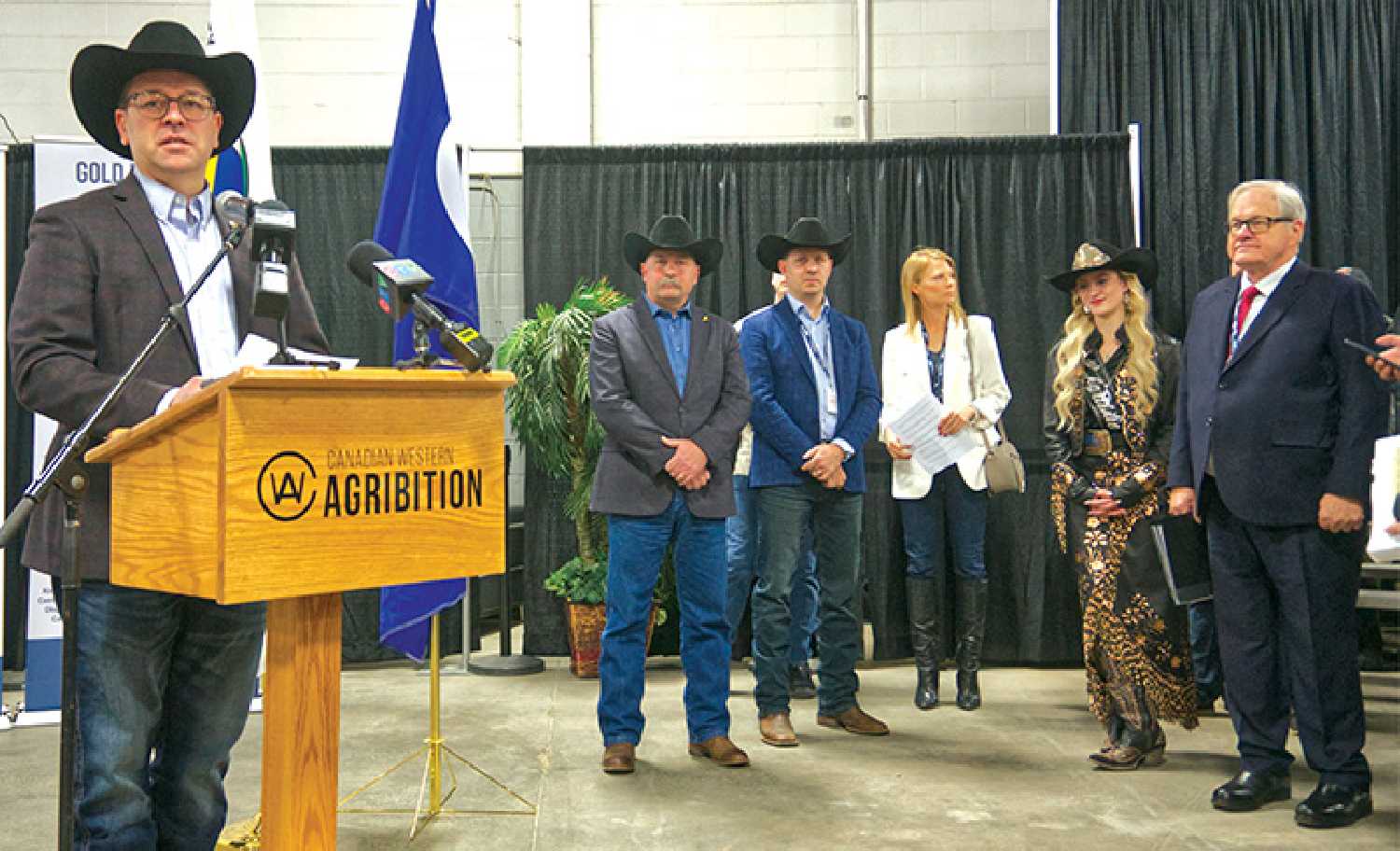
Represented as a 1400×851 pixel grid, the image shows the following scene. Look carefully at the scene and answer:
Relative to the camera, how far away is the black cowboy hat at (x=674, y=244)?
3854 mm

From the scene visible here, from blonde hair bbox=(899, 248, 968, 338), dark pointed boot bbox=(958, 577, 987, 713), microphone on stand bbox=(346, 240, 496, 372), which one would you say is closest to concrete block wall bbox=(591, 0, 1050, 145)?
blonde hair bbox=(899, 248, 968, 338)

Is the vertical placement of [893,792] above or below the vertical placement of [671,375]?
below

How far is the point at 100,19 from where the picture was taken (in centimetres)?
662

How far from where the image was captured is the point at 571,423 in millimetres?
5445

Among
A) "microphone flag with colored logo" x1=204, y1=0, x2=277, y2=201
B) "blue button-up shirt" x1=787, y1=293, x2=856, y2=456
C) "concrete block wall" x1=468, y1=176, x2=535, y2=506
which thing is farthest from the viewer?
"concrete block wall" x1=468, y1=176, x2=535, y2=506

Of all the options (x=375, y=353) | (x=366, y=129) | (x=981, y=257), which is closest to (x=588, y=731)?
(x=375, y=353)

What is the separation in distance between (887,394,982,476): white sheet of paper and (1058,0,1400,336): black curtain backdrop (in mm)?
1703

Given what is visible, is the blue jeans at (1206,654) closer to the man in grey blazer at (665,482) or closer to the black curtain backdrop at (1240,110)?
the black curtain backdrop at (1240,110)

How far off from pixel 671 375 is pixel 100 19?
4.71 meters

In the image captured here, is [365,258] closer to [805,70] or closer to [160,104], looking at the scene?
[160,104]

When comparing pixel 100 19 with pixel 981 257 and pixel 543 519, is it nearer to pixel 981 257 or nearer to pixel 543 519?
pixel 543 519

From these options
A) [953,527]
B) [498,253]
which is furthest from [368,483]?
[498,253]

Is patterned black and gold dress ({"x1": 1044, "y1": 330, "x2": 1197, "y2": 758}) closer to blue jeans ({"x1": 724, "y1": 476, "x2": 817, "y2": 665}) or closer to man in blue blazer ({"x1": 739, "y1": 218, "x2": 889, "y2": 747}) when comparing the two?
man in blue blazer ({"x1": 739, "y1": 218, "x2": 889, "y2": 747})

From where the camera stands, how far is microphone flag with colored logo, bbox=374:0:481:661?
139 inches
